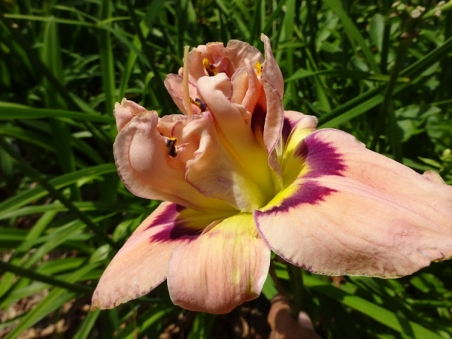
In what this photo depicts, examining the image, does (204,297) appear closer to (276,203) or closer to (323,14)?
(276,203)

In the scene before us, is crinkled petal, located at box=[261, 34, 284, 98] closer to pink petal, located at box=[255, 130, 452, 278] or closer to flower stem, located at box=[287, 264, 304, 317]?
pink petal, located at box=[255, 130, 452, 278]

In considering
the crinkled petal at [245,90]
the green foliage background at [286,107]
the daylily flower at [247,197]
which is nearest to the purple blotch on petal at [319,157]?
the daylily flower at [247,197]

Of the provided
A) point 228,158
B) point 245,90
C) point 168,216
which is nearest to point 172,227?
point 168,216

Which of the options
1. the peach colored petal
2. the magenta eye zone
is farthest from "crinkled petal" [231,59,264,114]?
the peach colored petal

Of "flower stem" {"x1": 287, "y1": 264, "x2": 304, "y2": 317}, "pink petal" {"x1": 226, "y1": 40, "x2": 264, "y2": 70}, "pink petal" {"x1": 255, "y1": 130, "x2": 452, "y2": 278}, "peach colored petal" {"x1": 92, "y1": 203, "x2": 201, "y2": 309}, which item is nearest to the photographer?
"pink petal" {"x1": 255, "y1": 130, "x2": 452, "y2": 278}

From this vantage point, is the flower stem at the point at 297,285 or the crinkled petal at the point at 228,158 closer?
the crinkled petal at the point at 228,158

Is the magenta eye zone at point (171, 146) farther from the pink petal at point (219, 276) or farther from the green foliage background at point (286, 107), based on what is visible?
the green foliage background at point (286, 107)
